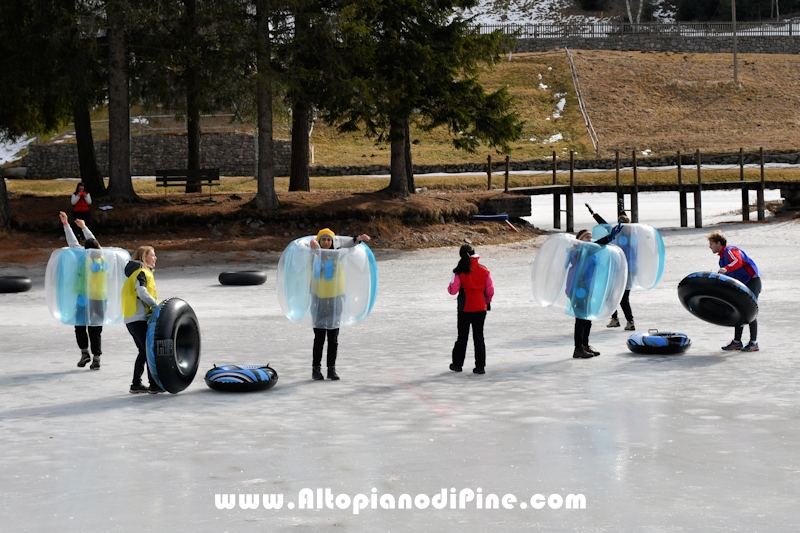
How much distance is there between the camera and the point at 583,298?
14141mm

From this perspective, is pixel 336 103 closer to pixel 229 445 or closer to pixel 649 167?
pixel 229 445

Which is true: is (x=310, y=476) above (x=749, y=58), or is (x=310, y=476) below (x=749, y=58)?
below

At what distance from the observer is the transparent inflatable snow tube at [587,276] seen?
1414 cm

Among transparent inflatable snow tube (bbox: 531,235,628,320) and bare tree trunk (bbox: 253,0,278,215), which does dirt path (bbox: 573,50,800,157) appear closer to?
bare tree trunk (bbox: 253,0,278,215)

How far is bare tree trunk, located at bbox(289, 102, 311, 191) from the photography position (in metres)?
36.6

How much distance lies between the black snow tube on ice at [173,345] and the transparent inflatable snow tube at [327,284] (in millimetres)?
1194

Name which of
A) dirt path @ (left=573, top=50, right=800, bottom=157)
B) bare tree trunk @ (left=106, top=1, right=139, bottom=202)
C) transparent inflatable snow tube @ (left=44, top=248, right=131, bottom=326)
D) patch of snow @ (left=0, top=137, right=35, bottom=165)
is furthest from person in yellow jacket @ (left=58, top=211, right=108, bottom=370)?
dirt path @ (left=573, top=50, right=800, bottom=157)

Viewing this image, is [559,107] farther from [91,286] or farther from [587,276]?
[91,286]

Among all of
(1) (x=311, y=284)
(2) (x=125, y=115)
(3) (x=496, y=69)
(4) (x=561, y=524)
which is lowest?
(4) (x=561, y=524)

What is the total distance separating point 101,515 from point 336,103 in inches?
1021

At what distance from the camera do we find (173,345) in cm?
1166

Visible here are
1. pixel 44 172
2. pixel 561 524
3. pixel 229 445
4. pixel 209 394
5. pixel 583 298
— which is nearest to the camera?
pixel 561 524

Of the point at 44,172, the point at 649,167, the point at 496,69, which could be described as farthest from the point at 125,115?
the point at 496,69

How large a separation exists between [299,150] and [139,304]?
26117 mm
